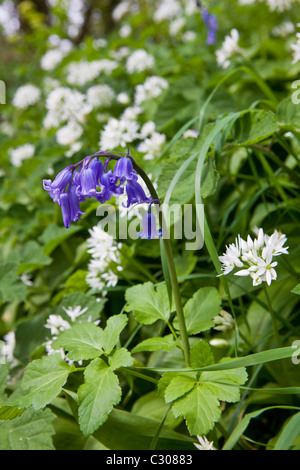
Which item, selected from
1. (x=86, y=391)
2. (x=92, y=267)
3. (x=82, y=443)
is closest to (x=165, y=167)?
(x=92, y=267)

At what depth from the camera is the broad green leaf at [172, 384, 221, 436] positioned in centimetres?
105

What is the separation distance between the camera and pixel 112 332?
4.12 feet

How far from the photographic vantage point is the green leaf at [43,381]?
3.76 ft

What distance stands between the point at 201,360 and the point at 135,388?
556 millimetres

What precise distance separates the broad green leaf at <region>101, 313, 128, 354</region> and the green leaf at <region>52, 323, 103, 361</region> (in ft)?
0.05

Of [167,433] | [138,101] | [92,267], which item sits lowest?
[167,433]

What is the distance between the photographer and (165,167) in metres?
1.48

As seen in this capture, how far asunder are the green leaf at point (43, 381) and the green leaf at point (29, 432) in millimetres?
124

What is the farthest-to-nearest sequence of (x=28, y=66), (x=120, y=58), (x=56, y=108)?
(x=28, y=66) < (x=120, y=58) < (x=56, y=108)

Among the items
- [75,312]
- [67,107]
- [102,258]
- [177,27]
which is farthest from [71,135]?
[177,27]

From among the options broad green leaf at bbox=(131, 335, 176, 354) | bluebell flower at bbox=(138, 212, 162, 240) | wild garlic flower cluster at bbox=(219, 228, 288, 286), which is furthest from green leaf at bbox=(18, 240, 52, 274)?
wild garlic flower cluster at bbox=(219, 228, 288, 286)

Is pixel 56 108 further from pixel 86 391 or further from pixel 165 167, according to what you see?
pixel 86 391

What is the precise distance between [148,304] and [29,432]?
1.77 feet

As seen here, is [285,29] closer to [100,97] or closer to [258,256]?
[100,97]
